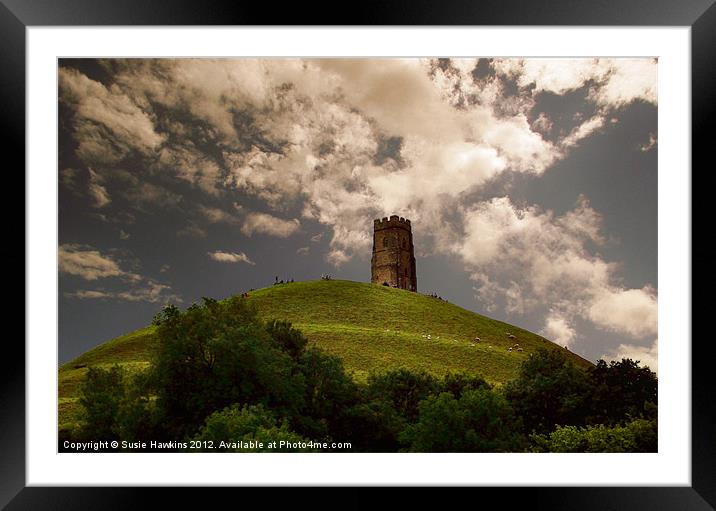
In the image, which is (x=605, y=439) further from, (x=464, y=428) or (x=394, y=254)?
(x=394, y=254)

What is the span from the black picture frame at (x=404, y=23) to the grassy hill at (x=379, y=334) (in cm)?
1617

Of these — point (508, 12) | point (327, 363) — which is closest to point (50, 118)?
point (508, 12)

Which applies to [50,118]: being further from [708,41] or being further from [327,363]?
[327,363]

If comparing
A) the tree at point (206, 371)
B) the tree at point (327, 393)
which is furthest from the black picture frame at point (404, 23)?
the tree at point (327, 393)

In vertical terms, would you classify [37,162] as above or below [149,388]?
above

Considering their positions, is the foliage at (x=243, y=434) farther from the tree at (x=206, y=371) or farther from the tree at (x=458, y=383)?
the tree at (x=458, y=383)

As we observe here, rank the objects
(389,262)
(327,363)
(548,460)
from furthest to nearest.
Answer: (389,262)
(327,363)
(548,460)

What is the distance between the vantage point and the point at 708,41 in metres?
5.36

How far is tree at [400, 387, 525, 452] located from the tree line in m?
0.03

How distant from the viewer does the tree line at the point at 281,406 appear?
10703 mm

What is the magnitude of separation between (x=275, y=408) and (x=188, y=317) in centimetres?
310

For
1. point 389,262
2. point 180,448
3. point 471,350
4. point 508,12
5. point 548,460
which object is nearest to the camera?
point 508,12

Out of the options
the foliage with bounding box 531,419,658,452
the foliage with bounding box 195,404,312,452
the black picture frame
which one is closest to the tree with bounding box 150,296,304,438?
the foliage with bounding box 195,404,312,452

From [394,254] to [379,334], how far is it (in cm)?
1922
